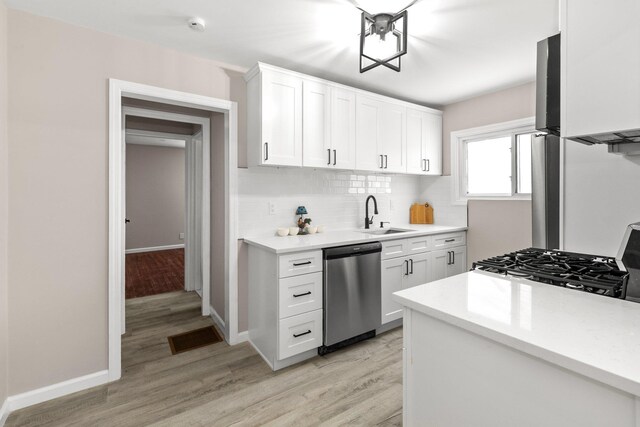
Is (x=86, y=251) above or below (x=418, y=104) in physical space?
below

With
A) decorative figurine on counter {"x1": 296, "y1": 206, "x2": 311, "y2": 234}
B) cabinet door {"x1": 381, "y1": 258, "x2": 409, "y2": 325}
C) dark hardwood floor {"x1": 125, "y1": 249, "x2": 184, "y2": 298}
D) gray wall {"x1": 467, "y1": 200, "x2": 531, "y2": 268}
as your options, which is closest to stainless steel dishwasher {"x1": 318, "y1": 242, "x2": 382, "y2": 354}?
cabinet door {"x1": 381, "y1": 258, "x2": 409, "y2": 325}

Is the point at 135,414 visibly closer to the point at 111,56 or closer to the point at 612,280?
the point at 111,56

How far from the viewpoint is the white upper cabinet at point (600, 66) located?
873mm

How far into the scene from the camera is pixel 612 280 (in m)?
1.15

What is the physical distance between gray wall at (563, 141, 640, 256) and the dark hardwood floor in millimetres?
4488

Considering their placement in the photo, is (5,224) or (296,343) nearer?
(5,224)

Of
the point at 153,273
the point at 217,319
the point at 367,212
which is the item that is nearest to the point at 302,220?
the point at 367,212

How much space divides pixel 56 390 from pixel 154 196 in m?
5.84

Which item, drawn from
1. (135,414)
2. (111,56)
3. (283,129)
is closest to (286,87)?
(283,129)

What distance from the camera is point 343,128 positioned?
9.93 ft

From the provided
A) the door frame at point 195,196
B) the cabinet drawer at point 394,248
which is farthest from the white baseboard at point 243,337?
the cabinet drawer at point 394,248

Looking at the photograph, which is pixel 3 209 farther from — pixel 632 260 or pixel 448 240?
pixel 448 240

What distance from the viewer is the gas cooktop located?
3.67 feet

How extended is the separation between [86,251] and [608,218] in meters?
3.20
